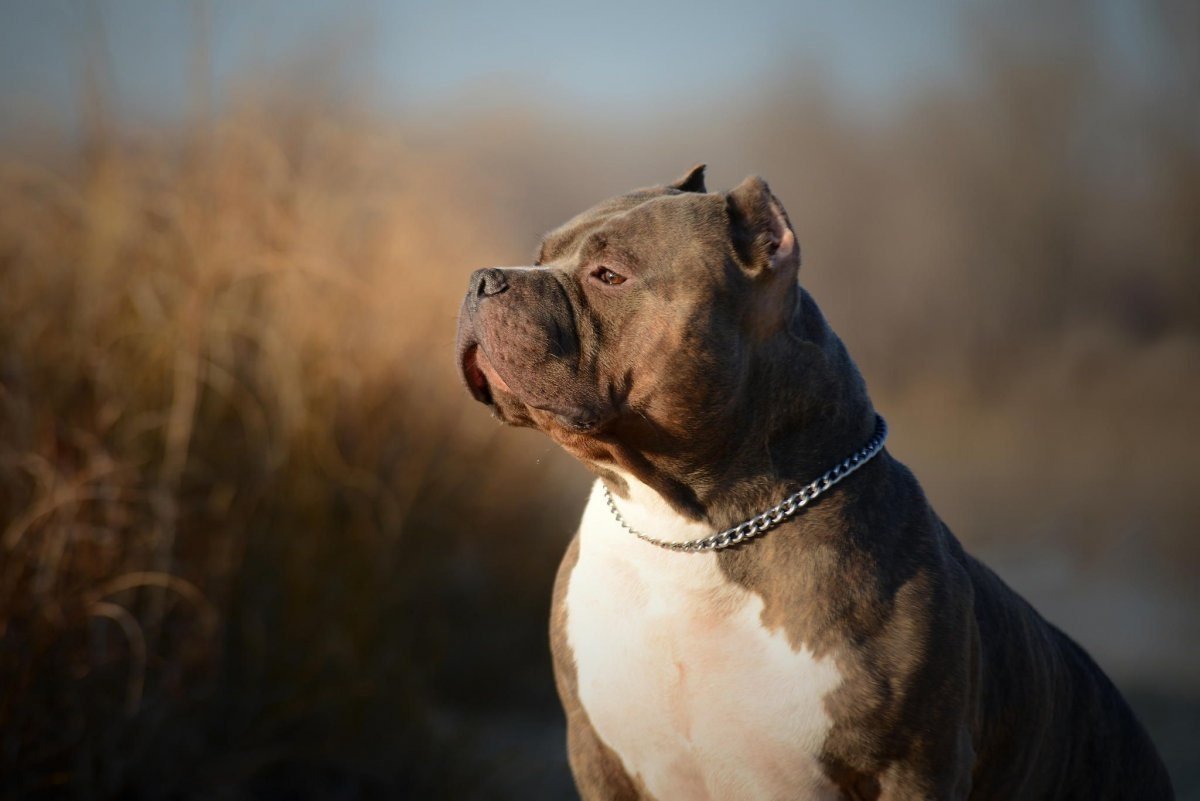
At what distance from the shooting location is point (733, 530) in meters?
2.48

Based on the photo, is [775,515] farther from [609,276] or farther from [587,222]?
[587,222]

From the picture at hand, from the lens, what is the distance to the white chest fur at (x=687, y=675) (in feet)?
7.84

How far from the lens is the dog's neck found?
2.47 m

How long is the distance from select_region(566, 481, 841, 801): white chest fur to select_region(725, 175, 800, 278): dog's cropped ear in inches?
19.6

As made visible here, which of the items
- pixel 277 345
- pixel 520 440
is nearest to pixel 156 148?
pixel 277 345

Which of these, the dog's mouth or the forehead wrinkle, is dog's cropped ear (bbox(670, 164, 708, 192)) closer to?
the forehead wrinkle

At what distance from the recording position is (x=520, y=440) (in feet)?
18.7

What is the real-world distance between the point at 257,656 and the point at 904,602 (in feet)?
8.28

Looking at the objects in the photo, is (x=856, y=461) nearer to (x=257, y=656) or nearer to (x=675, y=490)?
(x=675, y=490)

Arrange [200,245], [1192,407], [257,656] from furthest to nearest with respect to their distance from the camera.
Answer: [1192,407]
[200,245]
[257,656]

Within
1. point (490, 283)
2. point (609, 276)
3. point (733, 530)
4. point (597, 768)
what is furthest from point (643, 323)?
point (597, 768)

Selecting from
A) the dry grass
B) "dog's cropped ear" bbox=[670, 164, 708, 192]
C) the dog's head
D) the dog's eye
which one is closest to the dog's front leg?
the dog's head

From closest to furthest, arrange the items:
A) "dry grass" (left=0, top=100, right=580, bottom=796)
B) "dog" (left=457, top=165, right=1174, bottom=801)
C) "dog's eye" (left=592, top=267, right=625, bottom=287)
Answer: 1. "dog" (left=457, top=165, right=1174, bottom=801)
2. "dog's eye" (left=592, top=267, right=625, bottom=287)
3. "dry grass" (left=0, top=100, right=580, bottom=796)

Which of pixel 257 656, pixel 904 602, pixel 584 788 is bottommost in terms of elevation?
pixel 257 656
